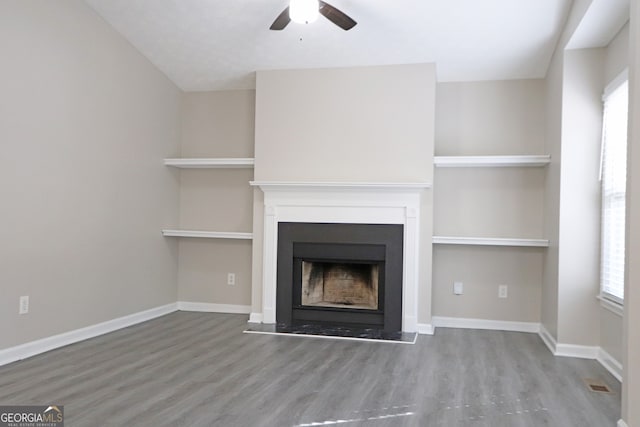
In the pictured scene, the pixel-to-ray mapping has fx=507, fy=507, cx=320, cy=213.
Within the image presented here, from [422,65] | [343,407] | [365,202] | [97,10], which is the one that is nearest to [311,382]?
[343,407]

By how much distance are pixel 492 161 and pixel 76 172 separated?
3.63 meters

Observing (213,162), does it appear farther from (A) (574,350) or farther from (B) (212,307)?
(A) (574,350)

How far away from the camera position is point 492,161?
470cm

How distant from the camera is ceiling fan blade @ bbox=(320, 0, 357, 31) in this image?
3.46 m

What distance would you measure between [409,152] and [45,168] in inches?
121

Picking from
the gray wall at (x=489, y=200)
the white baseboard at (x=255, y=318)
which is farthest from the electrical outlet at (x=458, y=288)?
the white baseboard at (x=255, y=318)

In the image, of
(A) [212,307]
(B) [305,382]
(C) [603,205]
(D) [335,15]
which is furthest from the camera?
(A) [212,307]

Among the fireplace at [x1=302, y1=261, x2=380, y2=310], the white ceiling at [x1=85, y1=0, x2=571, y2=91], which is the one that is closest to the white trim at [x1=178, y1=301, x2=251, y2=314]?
the fireplace at [x1=302, y1=261, x2=380, y2=310]

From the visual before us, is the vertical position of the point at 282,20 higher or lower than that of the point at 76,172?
higher

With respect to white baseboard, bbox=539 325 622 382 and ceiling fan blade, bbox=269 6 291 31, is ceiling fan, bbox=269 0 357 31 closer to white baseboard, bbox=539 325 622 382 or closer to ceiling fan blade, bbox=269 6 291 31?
ceiling fan blade, bbox=269 6 291 31

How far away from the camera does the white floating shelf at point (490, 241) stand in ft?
14.9

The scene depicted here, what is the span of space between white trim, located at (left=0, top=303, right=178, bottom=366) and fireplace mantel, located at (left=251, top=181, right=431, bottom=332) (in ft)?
3.90

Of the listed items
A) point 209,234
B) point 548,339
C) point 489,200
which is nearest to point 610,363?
point 548,339

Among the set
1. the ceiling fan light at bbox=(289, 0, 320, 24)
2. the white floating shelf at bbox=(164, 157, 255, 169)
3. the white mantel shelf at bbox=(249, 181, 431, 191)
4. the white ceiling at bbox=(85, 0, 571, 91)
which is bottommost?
the white mantel shelf at bbox=(249, 181, 431, 191)
